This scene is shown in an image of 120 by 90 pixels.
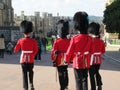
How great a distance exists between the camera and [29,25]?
44.0 feet

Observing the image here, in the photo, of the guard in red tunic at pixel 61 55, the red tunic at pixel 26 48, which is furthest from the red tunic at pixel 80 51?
the red tunic at pixel 26 48

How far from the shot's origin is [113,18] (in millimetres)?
64750

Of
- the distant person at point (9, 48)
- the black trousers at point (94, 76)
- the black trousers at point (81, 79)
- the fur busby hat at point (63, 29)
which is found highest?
the fur busby hat at point (63, 29)

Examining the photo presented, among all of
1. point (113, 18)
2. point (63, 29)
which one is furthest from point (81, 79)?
point (113, 18)

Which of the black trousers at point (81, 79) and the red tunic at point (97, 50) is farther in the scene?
the red tunic at point (97, 50)

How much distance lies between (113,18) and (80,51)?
55386 mm

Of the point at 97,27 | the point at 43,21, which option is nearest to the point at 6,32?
the point at 97,27

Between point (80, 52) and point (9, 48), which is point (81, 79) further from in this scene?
point (9, 48)

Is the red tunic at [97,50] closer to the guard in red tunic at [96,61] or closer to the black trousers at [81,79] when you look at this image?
the guard in red tunic at [96,61]

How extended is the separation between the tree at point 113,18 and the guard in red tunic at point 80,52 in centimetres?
5298

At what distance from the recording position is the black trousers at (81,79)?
31.9 feet

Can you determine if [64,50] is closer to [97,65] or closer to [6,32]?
[97,65]

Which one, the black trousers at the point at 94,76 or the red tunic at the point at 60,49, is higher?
the red tunic at the point at 60,49

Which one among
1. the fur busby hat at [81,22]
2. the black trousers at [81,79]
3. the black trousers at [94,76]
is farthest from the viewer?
the black trousers at [94,76]
